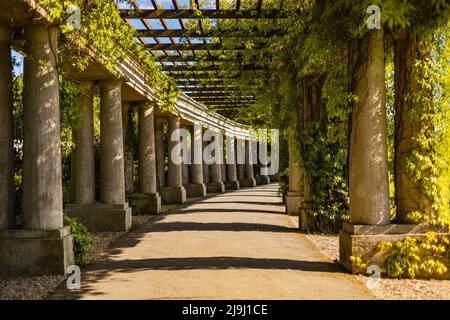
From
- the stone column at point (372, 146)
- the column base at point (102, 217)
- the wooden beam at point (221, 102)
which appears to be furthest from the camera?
the wooden beam at point (221, 102)

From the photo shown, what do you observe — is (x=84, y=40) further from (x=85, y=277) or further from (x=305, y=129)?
(x=305, y=129)

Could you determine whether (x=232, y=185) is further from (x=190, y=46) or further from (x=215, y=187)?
(x=190, y=46)

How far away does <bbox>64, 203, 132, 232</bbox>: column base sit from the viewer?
48.7 feet

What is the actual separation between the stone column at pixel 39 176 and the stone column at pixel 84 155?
17.3ft

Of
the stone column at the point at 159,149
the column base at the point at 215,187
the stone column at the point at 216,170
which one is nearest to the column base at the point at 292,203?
the stone column at the point at 159,149

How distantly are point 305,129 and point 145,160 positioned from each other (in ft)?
27.5

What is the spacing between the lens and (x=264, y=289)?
7383mm

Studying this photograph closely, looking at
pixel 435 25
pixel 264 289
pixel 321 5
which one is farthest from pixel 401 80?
pixel 264 289

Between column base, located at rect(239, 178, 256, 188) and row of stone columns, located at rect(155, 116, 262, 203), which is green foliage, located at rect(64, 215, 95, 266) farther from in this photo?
column base, located at rect(239, 178, 256, 188)

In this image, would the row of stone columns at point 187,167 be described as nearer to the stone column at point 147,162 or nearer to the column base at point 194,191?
the column base at point 194,191

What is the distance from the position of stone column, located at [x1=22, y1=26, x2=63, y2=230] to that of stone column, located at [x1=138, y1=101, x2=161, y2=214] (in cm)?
1093

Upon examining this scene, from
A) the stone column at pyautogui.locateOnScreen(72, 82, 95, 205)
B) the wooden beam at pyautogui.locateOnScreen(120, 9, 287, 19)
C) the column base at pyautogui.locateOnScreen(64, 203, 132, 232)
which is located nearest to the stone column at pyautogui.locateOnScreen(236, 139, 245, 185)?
the column base at pyautogui.locateOnScreen(64, 203, 132, 232)

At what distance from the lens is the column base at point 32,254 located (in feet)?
29.1

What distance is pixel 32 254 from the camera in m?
8.88
